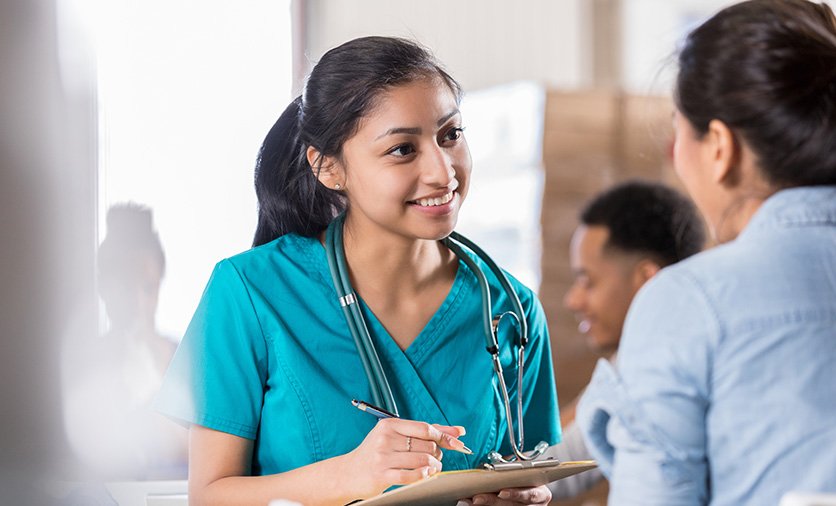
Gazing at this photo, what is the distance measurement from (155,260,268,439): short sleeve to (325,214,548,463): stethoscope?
115mm

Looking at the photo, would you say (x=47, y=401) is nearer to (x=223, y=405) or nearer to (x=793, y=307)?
(x=223, y=405)

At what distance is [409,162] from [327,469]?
382 mm

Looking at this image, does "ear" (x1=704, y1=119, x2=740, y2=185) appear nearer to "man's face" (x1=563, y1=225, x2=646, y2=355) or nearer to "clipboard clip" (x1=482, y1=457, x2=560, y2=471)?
"clipboard clip" (x1=482, y1=457, x2=560, y2=471)

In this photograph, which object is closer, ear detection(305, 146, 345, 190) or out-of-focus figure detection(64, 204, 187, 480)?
out-of-focus figure detection(64, 204, 187, 480)

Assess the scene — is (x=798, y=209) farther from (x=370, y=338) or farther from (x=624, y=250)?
(x=624, y=250)

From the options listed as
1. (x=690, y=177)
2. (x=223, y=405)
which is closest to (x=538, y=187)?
(x=223, y=405)

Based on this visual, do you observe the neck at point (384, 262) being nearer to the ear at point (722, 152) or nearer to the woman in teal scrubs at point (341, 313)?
the woman in teal scrubs at point (341, 313)

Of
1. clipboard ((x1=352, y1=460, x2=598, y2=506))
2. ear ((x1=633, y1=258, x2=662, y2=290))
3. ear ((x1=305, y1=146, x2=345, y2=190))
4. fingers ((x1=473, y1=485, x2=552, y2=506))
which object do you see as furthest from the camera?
ear ((x1=633, y1=258, x2=662, y2=290))

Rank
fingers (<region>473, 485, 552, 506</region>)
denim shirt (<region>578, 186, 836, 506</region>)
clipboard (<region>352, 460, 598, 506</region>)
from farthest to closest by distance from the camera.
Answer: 1. fingers (<region>473, 485, 552, 506</region>)
2. clipboard (<region>352, 460, 598, 506</region>)
3. denim shirt (<region>578, 186, 836, 506</region>)

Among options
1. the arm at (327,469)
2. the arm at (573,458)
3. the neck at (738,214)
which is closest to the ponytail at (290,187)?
the arm at (327,469)

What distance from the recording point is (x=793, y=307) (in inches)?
28.9

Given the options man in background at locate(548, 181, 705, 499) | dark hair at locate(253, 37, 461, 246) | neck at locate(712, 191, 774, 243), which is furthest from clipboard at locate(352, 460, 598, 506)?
man in background at locate(548, 181, 705, 499)

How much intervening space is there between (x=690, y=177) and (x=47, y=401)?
699 mm

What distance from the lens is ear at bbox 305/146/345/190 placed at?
1.26 meters
